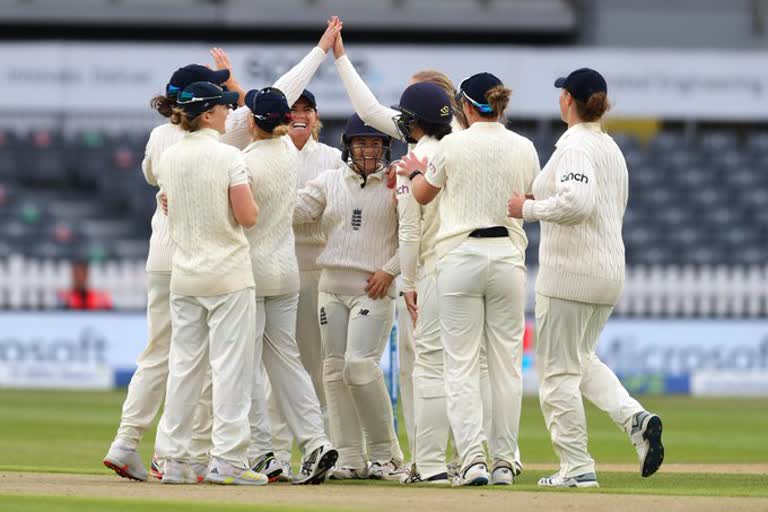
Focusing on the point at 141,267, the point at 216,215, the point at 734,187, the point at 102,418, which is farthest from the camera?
the point at 734,187

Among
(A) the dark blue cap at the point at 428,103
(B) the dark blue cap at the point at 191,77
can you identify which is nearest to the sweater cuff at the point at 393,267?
(A) the dark blue cap at the point at 428,103

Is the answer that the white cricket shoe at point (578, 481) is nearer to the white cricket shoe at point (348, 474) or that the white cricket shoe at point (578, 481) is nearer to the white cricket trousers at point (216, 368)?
the white cricket shoe at point (348, 474)

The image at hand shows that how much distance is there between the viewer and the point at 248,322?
9.15 meters

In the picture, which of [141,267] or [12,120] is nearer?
[141,267]

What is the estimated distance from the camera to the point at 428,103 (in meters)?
9.51

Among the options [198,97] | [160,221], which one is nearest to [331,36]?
[198,97]

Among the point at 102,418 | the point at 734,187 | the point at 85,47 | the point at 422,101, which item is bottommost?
the point at 102,418

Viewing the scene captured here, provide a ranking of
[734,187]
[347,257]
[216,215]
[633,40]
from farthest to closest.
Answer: [633,40], [734,187], [347,257], [216,215]

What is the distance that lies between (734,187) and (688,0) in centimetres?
433

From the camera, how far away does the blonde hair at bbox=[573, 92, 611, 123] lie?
9.13m

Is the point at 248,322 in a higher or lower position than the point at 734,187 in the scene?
lower

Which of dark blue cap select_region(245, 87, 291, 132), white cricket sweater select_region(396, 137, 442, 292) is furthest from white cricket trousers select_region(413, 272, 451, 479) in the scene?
dark blue cap select_region(245, 87, 291, 132)

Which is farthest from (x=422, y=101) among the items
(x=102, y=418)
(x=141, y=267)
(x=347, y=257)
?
(x=141, y=267)

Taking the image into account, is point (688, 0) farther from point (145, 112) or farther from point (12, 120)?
point (12, 120)
